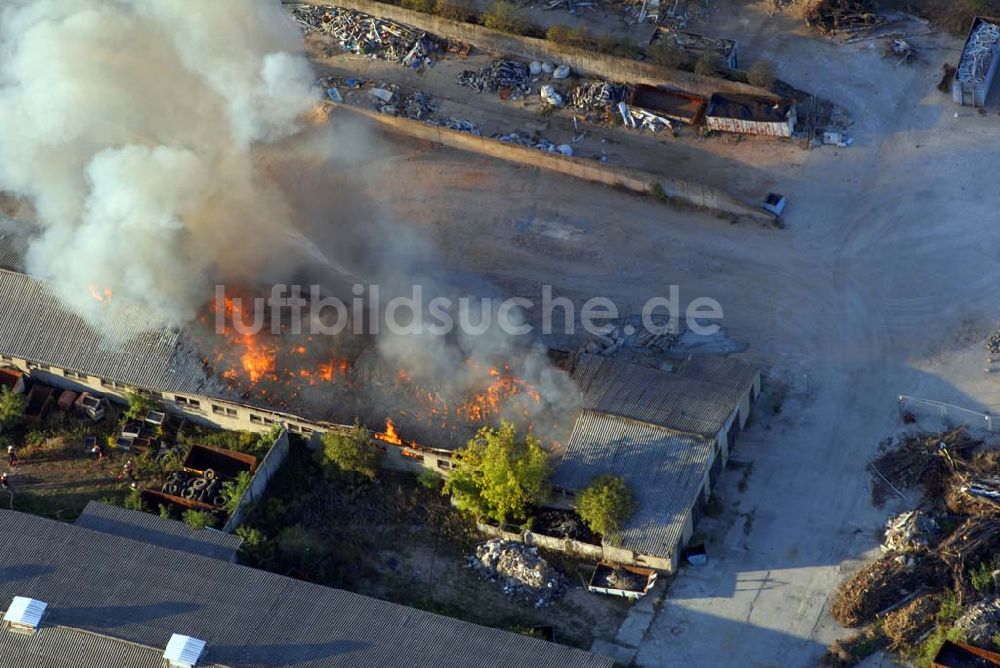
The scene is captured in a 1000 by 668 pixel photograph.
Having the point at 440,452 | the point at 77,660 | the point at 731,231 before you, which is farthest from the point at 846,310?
the point at 77,660

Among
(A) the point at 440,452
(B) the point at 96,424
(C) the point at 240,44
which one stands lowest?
(B) the point at 96,424

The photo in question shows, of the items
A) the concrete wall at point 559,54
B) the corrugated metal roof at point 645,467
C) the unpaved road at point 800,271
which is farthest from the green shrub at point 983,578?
the concrete wall at point 559,54

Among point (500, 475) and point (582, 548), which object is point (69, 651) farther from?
point (582, 548)

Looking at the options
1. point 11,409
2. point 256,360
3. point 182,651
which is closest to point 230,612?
point 182,651

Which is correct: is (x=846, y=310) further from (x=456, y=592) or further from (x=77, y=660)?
(x=77, y=660)

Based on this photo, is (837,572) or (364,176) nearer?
(837,572)

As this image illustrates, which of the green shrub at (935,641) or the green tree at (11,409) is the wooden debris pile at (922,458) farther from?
the green tree at (11,409)

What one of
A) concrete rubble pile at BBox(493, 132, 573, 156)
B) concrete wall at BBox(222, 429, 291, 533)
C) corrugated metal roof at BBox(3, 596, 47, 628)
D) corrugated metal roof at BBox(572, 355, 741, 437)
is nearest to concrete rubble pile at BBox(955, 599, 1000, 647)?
corrugated metal roof at BBox(572, 355, 741, 437)

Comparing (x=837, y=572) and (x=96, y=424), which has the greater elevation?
(x=837, y=572)
